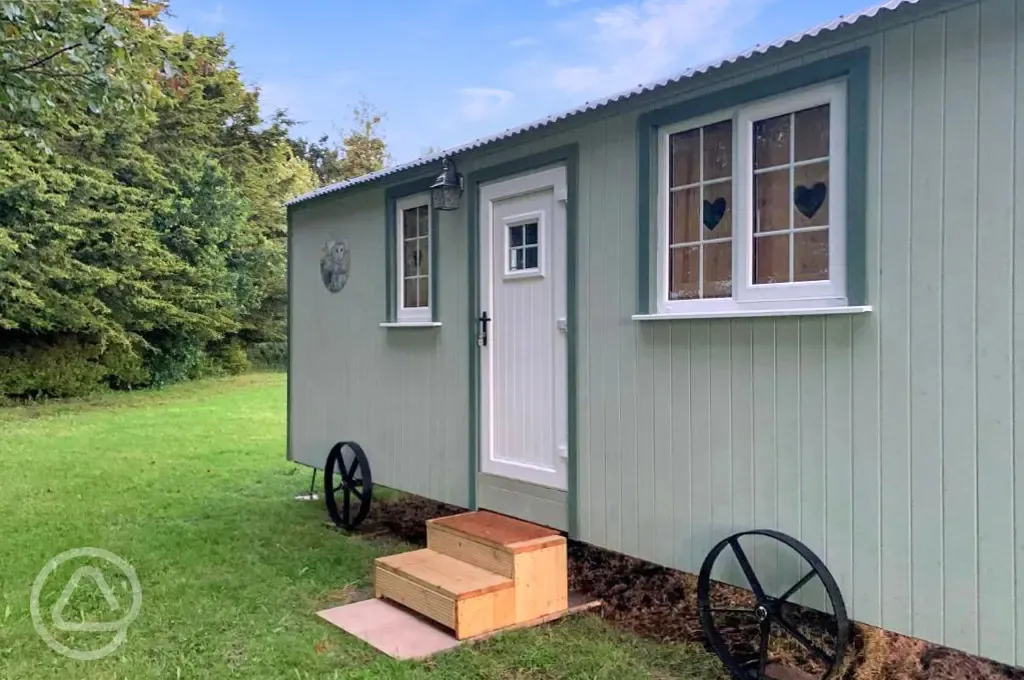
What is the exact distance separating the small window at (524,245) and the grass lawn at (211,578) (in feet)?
6.05

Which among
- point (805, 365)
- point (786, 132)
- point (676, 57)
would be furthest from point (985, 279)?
point (676, 57)

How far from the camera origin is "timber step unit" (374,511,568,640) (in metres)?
3.72

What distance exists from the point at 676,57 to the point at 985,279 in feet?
77.2

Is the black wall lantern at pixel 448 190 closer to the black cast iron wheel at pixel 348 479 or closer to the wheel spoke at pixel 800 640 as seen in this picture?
the black cast iron wheel at pixel 348 479

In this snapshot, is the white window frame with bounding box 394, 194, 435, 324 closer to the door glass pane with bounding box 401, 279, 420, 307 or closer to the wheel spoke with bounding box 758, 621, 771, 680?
the door glass pane with bounding box 401, 279, 420, 307

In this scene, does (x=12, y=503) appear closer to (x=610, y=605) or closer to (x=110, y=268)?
(x=610, y=605)

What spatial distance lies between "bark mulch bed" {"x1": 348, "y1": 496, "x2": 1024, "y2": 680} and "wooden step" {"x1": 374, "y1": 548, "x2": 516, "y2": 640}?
25.6 inches

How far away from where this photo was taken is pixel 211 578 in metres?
4.66

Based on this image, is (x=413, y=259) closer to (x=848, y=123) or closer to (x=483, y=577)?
(x=483, y=577)

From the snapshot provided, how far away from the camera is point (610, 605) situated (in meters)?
4.34

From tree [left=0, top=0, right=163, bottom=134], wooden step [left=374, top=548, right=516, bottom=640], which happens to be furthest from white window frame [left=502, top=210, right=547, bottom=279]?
tree [left=0, top=0, right=163, bottom=134]

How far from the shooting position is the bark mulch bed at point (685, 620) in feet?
11.3

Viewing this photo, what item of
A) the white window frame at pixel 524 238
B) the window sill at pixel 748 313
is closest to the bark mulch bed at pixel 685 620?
the window sill at pixel 748 313

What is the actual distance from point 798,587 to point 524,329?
6.53 ft
